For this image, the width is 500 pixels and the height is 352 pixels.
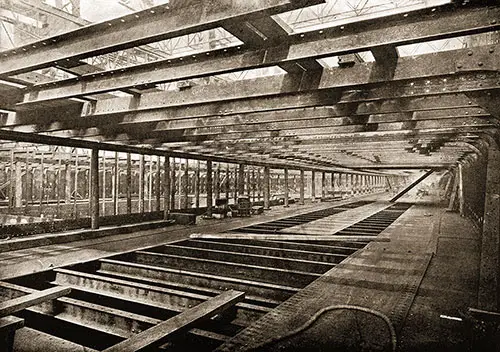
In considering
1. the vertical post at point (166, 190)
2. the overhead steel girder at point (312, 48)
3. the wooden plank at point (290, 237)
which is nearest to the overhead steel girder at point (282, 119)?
the overhead steel girder at point (312, 48)

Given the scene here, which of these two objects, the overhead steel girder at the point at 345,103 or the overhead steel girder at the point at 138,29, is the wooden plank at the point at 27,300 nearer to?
the overhead steel girder at the point at 138,29

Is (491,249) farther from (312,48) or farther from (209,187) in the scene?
(209,187)

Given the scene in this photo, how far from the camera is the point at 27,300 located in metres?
3.75

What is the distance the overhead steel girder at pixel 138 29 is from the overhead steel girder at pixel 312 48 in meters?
0.63

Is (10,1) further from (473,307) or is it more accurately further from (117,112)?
(473,307)

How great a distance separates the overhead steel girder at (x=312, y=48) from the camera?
2.53 m

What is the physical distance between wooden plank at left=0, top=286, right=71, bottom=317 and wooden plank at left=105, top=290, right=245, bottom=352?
1.56 m

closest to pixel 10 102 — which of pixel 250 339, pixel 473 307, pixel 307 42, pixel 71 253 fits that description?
pixel 71 253

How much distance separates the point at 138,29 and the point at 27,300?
2.92 metres

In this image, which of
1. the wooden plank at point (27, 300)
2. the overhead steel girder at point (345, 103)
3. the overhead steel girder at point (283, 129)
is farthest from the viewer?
the overhead steel girder at point (283, 129)

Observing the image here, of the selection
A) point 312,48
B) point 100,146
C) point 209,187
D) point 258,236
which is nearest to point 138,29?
point 312,48

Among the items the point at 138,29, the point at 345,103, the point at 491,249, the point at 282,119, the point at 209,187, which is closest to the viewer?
the point at 138,29

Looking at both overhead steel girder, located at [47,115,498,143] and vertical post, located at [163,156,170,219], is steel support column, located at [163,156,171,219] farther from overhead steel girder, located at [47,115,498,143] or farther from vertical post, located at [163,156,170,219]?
overhead steel girder, located at [47,115,498,143]

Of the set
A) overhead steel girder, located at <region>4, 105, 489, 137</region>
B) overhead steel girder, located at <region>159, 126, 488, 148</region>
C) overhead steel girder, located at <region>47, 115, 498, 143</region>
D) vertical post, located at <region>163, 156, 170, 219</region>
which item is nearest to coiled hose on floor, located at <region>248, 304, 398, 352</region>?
overhead steel girder, located at <region>4, 105, 489, 137</region>
